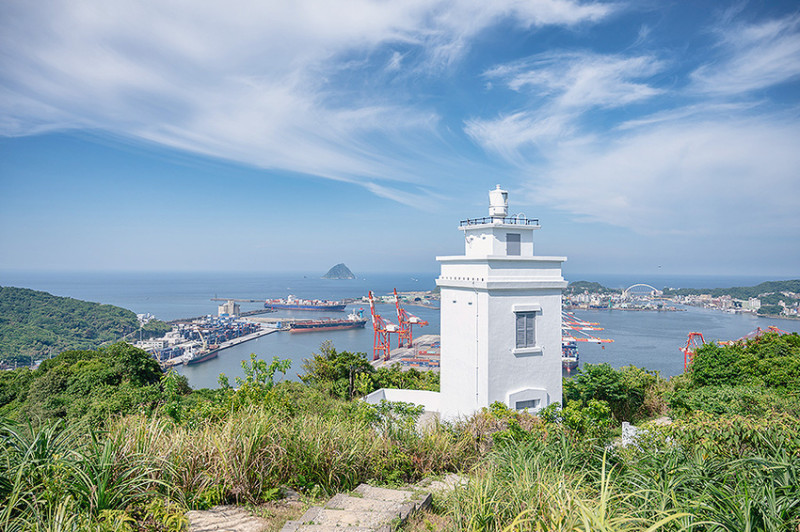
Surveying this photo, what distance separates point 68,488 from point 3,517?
25 cm

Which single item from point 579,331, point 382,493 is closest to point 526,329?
point 382,493

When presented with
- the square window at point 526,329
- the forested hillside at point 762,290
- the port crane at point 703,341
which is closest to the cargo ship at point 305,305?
the port crane at point 703,341

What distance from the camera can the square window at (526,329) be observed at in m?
7.43

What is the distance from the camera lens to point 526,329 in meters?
7.48

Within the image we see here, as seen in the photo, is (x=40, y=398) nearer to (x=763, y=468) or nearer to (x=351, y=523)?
(x=351, y=523)

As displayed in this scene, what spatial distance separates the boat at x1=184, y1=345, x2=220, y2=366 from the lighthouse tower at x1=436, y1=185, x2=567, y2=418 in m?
38.1

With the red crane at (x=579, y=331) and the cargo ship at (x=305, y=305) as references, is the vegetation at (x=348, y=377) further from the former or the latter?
the cargo ship at (x=305, y=305)

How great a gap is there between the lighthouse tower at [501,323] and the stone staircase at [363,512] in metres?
4.46

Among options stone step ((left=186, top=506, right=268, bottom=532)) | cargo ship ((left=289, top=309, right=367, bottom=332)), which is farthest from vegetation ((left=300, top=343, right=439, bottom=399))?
cargo ship ((left=289, top=309, right=367, bottom=332))

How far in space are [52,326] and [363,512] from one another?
179 ft

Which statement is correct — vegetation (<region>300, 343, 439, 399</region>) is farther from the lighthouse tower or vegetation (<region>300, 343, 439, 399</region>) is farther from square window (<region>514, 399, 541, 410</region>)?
square window (<region>514, 399, 541, 410</region>)

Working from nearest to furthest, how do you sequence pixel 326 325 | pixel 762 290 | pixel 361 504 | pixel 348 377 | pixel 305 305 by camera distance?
pixel 361 504, pixel 348 377, pixel 326 325, pixel 762 290, pixel 305 305

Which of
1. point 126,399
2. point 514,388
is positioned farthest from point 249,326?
point 514,388

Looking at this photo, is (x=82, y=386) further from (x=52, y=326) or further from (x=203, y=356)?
(x=52, y=326)
